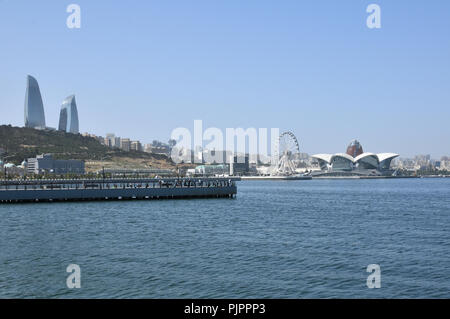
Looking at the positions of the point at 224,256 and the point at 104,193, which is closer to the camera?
the point at 224,256

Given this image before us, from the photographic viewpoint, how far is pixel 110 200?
83.4 metres

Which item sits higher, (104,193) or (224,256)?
(104,193)

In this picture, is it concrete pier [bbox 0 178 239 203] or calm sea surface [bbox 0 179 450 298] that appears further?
concrete pier [bbox 0 178 239 203]

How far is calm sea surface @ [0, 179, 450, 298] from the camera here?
2190 cm

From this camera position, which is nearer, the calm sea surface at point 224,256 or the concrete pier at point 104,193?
the calm sea surface at point 224,256

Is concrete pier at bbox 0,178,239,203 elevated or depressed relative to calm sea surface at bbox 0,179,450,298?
elevated

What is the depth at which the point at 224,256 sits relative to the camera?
98.7ft

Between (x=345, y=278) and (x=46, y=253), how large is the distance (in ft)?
61.4

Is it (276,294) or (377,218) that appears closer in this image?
(276,294)

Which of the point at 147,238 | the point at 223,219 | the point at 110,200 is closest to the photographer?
the point at 147,238

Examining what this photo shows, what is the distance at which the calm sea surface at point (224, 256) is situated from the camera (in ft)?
71.8

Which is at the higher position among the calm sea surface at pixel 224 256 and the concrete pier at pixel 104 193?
the concrete pier at pixel 104 193
